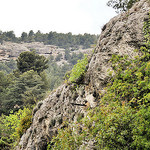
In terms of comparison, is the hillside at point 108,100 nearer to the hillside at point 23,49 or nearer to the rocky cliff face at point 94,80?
the rocky cliff face at point 94,80

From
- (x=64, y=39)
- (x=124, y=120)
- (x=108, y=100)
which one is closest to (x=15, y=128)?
(x=108, y=100)

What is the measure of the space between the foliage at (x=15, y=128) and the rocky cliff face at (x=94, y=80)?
2227 millimetres

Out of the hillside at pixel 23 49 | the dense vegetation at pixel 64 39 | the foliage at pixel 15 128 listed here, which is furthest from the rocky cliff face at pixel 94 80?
the dense vegetation at pixel 64 39

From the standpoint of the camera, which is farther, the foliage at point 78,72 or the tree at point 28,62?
the tree at point 28,62

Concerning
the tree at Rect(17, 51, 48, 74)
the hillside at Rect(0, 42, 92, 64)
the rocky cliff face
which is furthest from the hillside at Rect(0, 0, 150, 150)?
the hillside at Rect(0, 42, 92, 64)

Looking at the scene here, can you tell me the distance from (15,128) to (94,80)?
958 cm

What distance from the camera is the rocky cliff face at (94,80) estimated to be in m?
6.92

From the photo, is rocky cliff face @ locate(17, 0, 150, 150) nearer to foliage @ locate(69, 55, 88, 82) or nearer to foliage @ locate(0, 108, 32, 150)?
foliage @ locate(69, 55, 88, 82)

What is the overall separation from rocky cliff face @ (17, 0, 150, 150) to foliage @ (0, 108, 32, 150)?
223 cm

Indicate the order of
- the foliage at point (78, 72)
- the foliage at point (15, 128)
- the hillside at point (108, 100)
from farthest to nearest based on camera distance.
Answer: the foliage at point (15, 128) → the foliage at point (78, 72) → the hillside at point (108, 100)

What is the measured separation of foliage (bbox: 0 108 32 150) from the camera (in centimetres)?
1244

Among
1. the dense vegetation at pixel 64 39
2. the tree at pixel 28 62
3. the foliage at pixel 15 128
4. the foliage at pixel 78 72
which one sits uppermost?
the dense vegetation at pixel 64 39

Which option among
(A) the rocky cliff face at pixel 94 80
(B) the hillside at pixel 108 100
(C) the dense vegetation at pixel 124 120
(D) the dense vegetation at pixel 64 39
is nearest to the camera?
(C) the dense vegetation at pixel 124 120

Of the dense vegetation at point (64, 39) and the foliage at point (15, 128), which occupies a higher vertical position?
the dense vegetation at point (64, 39)
